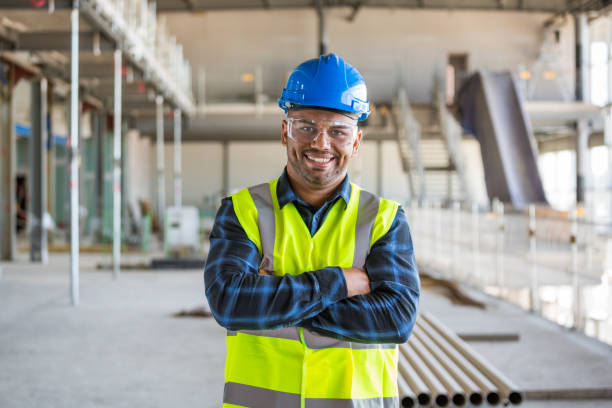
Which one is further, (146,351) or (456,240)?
(456,240)

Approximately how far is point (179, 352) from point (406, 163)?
48.4 ft

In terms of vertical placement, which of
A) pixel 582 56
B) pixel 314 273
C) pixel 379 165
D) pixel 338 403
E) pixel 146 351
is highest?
pixel 582 56

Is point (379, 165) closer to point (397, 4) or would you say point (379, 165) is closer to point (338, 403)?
point (397, 4)

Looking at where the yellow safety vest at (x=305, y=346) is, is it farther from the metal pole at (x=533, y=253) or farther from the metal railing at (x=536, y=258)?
the metal pole at (x=533, y=253)

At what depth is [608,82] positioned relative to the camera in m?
21.5

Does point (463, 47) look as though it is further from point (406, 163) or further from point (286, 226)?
point (286, 226)

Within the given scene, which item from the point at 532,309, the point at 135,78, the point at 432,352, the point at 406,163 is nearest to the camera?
the point at 432,352

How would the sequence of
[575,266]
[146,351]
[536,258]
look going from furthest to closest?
1. [536,258]
2. [575,266]
3. [146,351]

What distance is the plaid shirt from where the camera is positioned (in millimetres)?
1761

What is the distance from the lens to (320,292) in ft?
5.78

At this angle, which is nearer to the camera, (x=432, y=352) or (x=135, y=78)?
(x=432, y=352)

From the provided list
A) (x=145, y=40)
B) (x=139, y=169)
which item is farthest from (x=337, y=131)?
(x=139, y=169)

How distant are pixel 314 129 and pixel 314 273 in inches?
17.8

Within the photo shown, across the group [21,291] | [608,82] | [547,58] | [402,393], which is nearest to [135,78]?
[21,291]
